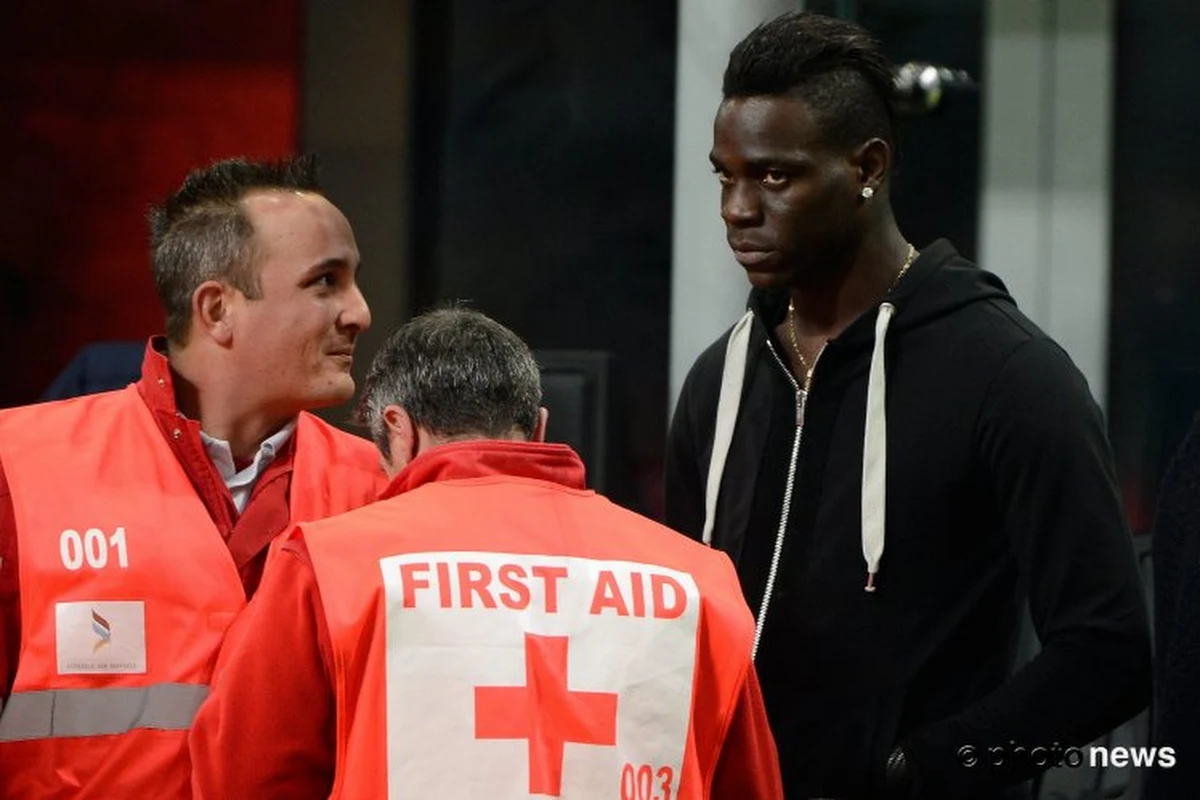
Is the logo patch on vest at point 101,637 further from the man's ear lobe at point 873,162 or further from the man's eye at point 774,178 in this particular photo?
the man's ear lobe at point 873,162

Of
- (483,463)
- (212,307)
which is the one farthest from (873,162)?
(212,307)

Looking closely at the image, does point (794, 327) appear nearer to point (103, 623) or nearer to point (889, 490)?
point (889, 490)

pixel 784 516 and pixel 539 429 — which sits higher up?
pixel 539 429

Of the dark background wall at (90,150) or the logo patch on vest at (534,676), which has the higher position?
the dark background wall at (90,150)

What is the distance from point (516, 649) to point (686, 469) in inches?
29.1

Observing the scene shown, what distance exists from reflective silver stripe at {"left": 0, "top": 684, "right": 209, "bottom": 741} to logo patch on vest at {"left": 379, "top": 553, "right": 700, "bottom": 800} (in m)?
0.39

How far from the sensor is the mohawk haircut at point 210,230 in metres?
2.15

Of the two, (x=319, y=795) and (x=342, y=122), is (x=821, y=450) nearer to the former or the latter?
(x=319, y=795)

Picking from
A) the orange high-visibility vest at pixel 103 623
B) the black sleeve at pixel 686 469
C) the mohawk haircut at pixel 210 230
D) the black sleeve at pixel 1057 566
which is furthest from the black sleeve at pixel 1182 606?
the mohawk haircut at pixel 210 230

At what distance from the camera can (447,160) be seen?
293 centimetres

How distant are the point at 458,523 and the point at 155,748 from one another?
0.48 m

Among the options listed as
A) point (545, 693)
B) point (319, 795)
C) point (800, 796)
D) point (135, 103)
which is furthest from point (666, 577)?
point (135, 103)

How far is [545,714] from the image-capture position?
1697 mm

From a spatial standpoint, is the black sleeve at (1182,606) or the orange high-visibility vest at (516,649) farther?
the orange high-visibility vest at (516,649)
